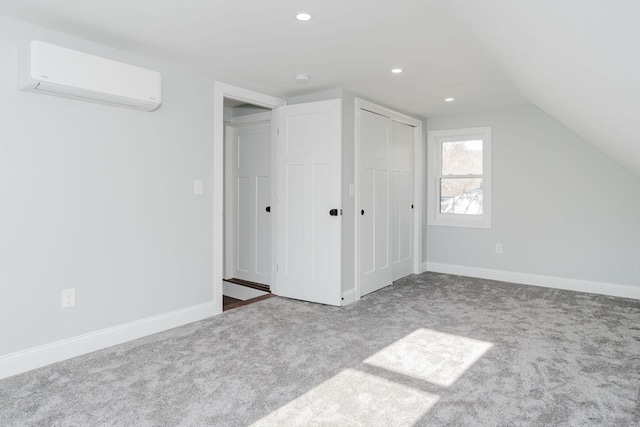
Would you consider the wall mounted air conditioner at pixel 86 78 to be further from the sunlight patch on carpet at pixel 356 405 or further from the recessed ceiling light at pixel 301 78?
the sunlight patch on carpet at pixel 356 405

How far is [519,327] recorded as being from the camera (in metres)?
3.22

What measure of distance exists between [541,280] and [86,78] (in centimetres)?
497

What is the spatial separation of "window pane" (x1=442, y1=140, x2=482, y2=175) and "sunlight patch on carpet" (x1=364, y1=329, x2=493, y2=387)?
2825mm

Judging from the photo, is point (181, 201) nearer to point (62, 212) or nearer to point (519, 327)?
point (62, 212)

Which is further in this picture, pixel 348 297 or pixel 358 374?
pixel 348 297

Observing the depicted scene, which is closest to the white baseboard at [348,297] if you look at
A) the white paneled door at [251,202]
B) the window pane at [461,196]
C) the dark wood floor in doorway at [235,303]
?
the dark wood floor in doorway at [235,303]

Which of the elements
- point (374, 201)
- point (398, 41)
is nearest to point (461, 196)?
point (374, 201)

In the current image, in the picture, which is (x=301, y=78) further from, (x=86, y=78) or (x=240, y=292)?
(x=240, y=292)

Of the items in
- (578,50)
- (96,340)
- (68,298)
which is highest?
(578,50)

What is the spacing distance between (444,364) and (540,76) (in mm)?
1970

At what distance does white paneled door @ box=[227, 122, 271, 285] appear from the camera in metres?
4.60

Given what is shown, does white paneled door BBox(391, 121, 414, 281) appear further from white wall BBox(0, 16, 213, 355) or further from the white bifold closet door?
white wall BBox(0, 16, 213, 355)

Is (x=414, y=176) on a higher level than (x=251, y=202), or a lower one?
higher

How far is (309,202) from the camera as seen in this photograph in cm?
401
